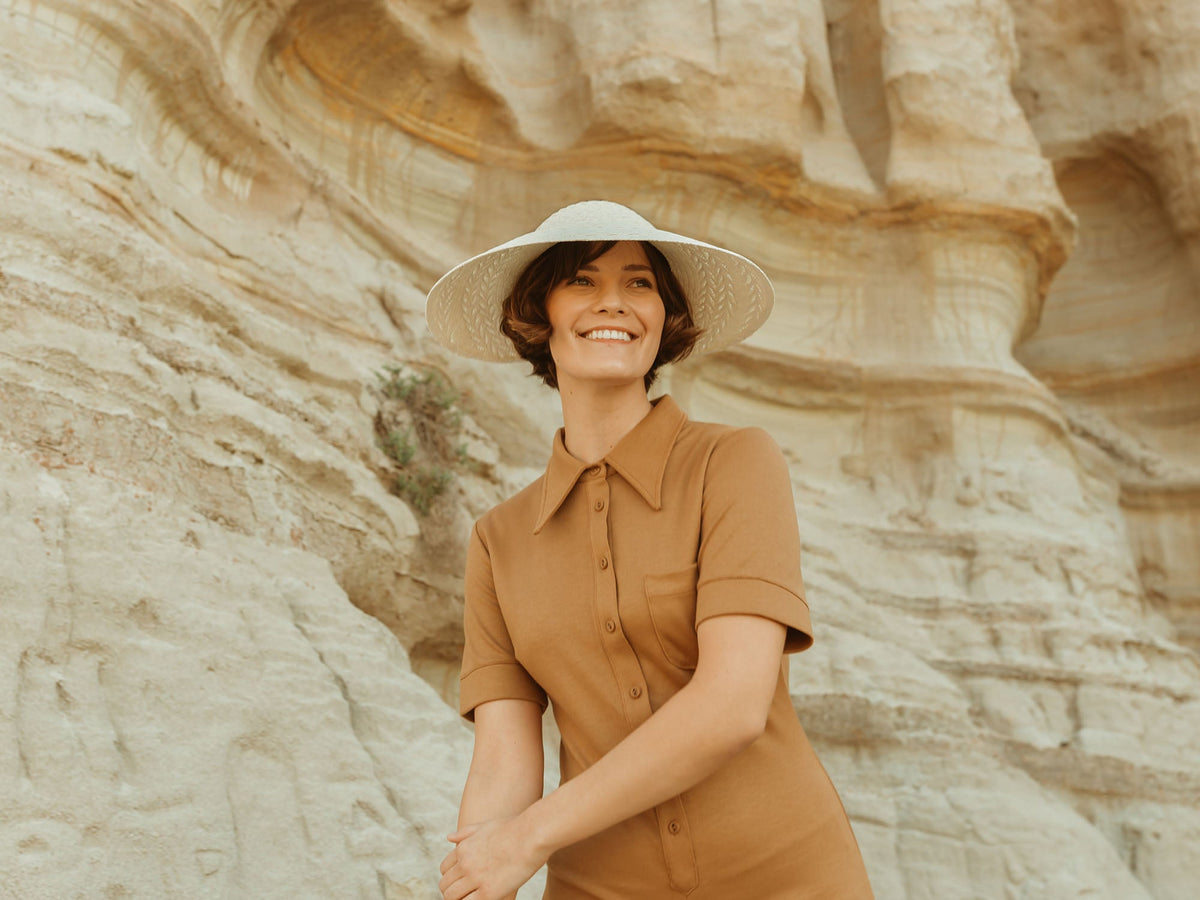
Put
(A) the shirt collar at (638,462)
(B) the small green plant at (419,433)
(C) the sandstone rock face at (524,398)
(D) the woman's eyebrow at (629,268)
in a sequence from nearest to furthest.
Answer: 1. (A) the shirt collar at (638,462)
2. (D) the woman's eyebrow at (629,268)
3. (C) the sandstone rock face at (524,398)
4. (B) the small green plant at (419,433)

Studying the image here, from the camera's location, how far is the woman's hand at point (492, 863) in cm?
173

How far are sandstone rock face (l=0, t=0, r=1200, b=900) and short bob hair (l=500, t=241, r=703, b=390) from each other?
205 centimetres

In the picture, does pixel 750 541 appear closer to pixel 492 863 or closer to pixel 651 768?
pixel 651 768

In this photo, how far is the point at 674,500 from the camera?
6.41 feet

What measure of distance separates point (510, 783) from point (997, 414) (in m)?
9.41

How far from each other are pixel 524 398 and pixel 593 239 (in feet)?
20.9

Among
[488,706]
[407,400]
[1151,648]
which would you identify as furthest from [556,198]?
[488,706]

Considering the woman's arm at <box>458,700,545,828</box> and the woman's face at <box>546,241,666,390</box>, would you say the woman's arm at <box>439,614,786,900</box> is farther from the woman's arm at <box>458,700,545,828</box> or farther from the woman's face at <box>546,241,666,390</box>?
the woman's face at <box>546,241,666,390</box>

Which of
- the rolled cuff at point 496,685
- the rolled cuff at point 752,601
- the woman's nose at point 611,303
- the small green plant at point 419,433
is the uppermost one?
the small green plant at point 419,433

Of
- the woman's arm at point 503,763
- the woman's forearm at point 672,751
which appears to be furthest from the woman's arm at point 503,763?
the woman's forearm at point 672,751

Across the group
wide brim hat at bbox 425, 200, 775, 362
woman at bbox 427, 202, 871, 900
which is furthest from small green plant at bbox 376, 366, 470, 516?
woman at bbox 427, 202, 871, 900

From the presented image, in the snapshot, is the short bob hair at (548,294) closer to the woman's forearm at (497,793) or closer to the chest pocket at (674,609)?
the chest pocket at (674,609)

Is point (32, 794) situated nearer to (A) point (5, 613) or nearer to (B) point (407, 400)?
(A) point (5, 613)

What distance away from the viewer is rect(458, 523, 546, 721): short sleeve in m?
2.05
